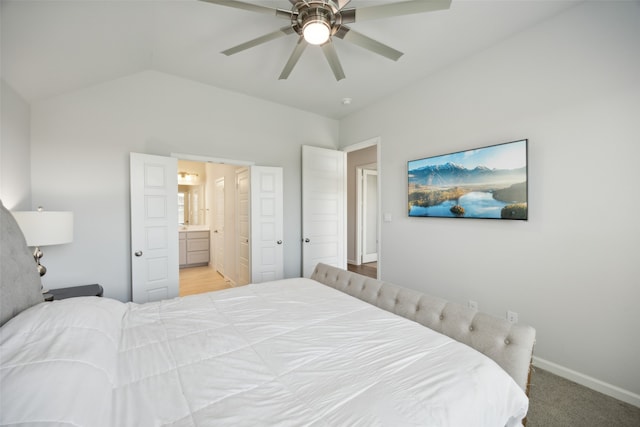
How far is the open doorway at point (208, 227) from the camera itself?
Answer: 4.56 m

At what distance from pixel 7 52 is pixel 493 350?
348 centimetres

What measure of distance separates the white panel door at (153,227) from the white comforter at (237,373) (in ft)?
4.53

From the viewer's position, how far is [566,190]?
6.66 feet

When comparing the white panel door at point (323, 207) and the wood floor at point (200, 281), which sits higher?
the white panel door at point (323, 207)

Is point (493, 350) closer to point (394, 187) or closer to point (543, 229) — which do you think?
point (543, 229)

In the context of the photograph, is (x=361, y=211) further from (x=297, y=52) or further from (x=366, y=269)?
(x=297, y=52)

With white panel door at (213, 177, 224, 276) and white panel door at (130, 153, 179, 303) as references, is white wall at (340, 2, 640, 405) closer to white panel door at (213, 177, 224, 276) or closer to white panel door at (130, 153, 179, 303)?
white panel door at (130, 153, 179, 303)

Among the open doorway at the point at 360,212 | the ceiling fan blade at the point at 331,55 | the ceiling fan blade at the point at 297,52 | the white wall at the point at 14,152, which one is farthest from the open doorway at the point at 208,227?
the open doorway at the point at 360,212

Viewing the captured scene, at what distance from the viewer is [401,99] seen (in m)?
3.29

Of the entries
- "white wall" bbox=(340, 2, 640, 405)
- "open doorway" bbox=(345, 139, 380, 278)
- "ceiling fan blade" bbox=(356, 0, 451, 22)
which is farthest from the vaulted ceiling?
"open doorway" bbox=(345, 139, 380, 278)

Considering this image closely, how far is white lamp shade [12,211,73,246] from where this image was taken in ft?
6.05

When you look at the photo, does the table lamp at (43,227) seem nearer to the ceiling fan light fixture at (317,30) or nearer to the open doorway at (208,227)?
the open doorway at (208,227)

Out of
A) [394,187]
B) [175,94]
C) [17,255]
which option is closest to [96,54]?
[175,94]

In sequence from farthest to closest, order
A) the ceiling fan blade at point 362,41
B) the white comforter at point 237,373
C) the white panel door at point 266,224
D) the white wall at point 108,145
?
1. the white panel door at point 266,224
2. the white wall at point 108,145
3. the ceiling fan blade at point 362,41
4. the white comforter at point 237,373
